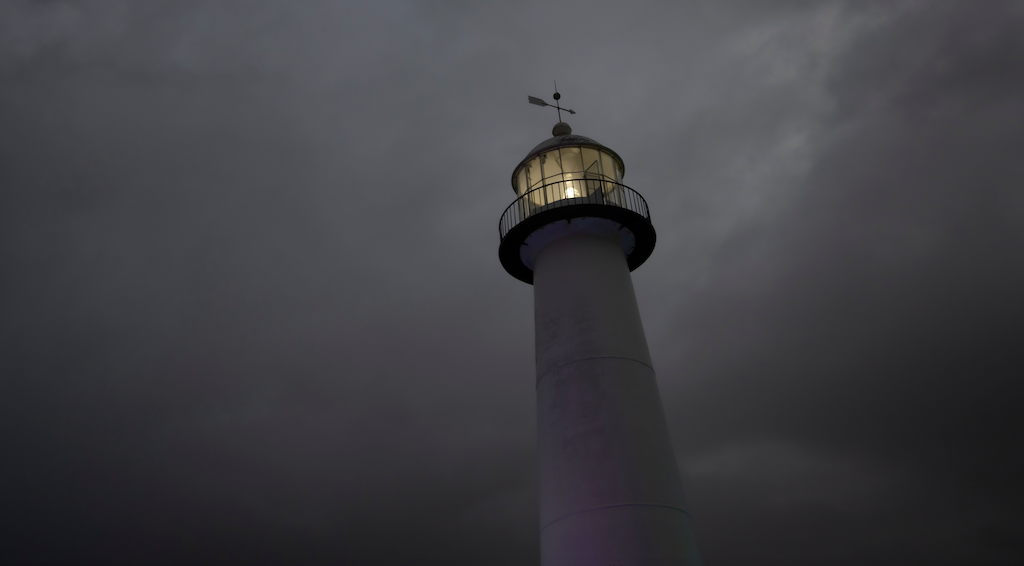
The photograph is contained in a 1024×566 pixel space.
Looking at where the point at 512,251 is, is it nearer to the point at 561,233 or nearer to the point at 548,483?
the point at 561,233

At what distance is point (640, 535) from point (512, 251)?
8236 millimetres

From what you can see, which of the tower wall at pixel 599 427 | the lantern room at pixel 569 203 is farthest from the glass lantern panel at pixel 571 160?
→ the tower wall at pixel 599 427

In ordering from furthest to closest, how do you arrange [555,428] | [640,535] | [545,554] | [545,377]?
[545,377], [555,428], [545,554], [640,535]

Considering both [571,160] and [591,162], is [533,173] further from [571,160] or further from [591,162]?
[591,162]

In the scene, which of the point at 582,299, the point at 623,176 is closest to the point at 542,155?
the point at 623,176

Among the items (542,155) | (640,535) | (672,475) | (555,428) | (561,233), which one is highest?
(542,155)

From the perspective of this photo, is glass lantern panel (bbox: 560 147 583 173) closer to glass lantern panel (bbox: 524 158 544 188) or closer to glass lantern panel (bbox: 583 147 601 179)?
glass lantern panel (bbox: 583 147 601 179)

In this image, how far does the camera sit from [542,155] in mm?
17375

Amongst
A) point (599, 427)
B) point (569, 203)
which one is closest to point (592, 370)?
point (599, 427)

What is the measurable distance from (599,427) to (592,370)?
1374 mm

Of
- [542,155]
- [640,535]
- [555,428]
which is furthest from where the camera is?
[542,155]

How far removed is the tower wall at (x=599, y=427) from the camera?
11969 mm

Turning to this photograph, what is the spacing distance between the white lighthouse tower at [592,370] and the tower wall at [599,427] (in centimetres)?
2

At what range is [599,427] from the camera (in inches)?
511
